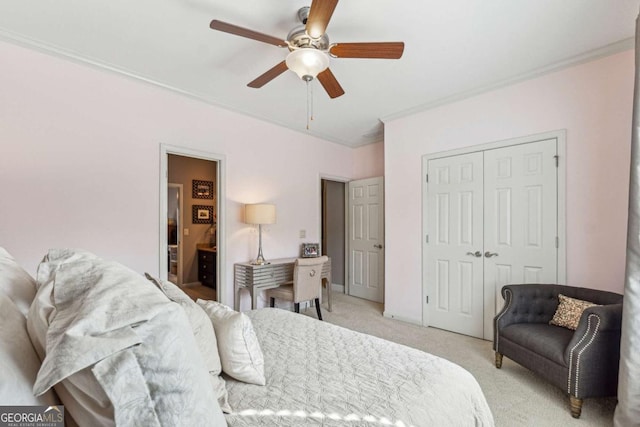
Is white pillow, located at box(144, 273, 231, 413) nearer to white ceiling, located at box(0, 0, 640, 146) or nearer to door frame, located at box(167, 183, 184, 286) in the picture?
white ceiling, located at box(0, 0, 640, 146)

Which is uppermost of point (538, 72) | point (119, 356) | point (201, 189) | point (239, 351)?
point (538, 72)

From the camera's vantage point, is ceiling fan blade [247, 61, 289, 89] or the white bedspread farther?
ceiling fan blade [247, 61, 289, 89]

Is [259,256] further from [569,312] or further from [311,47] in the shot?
[569,312]

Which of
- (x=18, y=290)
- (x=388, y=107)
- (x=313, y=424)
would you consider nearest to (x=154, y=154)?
(x=18, y=290)

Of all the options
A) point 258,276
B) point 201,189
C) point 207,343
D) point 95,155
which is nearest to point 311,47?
point 207,343

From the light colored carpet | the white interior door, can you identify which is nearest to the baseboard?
the light colored carpet

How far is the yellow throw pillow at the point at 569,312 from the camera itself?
227 cm

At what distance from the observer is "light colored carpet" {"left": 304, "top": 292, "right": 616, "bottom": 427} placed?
1919mm

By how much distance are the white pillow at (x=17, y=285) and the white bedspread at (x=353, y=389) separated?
2.56 ft

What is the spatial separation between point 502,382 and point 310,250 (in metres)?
2.70

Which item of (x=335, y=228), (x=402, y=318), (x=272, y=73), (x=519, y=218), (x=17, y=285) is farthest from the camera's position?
(x=335, y=228)

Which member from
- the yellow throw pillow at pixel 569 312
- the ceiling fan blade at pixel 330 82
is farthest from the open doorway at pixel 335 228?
the yellow throw pillow at pixel 569 312

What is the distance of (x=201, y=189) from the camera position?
573cm

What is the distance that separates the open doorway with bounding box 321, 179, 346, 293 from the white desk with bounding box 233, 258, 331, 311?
1906mm
